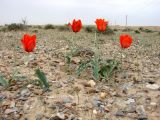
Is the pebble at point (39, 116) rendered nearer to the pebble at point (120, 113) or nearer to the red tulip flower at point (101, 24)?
the pebble at point (120, 113)

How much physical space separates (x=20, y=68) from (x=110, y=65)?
5.13ft

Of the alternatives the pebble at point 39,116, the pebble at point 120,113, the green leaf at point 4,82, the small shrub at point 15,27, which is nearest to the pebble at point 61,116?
the pebble at point 39,116

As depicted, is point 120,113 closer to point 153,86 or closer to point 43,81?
point 153,86

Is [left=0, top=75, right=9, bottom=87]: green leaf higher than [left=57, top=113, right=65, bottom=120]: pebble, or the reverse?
[left=0, top=75, right=9, bottom=87]: green leaf

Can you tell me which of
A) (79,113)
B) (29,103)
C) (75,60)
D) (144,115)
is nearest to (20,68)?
(75,60)

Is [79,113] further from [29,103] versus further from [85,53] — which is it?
[85,53]

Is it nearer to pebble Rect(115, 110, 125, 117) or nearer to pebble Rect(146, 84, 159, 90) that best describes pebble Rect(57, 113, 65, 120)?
pebble Rect(115, 110, 125, 117)

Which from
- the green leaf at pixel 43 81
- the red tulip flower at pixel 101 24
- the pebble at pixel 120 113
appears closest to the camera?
the pebble at pixel 120 113

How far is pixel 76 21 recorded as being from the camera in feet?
19.3

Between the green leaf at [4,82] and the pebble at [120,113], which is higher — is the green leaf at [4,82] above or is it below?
above

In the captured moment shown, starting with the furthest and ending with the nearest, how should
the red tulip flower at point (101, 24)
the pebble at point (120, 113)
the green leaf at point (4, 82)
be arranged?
the red tulip flower at point (101, 24) → the green leaf at point (4, 82) → the pebble at point (120, 113)

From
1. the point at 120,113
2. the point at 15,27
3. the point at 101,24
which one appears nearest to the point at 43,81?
the point at 120,113

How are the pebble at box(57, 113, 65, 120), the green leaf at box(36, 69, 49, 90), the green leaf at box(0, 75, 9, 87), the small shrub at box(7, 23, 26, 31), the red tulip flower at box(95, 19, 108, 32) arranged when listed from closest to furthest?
the pebble at box(57, 113, 65, 120) → the green leaf at box(36, 69, 49, 90) → the green leaf at box(0, 75, 9, 87) → the red tulip flower at box(95, 19, 108, 32) → the small shrub at box(7, 23, 26, 31)

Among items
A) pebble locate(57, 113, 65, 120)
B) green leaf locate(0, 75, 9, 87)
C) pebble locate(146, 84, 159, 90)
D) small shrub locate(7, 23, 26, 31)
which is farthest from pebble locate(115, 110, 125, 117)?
small shrub locate(7, 23, 26, 31)
